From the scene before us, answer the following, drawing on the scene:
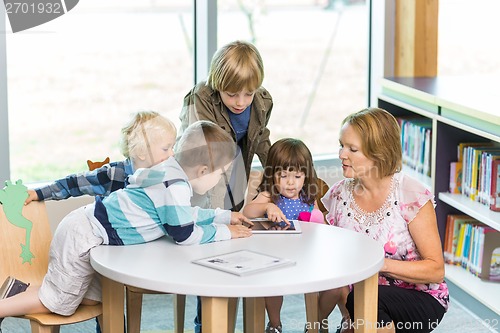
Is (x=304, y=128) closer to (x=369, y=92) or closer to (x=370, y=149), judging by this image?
(x=369, y=92)

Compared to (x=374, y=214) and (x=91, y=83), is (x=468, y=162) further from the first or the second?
(x=91, y=83)

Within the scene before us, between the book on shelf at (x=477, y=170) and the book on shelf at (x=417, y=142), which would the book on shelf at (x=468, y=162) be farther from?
the book on shelf at (x=417, y=142)

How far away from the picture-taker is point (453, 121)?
11.9 feet

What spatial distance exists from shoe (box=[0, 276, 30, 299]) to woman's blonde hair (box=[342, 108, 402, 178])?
1.09 meters

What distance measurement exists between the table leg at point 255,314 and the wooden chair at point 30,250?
53cm

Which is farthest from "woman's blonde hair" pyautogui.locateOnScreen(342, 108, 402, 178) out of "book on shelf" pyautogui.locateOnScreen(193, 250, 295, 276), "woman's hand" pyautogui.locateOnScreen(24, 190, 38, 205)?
"woman's hand" pyautogui.locateOnScreen(24, 190, 38, 205)

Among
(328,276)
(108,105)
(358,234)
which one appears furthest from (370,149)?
(108,105)

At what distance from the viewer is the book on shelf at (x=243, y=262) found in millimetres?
2182

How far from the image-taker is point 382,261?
7.64 ft

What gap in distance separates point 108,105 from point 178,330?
3.88 meters

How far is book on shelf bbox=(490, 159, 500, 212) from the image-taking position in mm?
3508

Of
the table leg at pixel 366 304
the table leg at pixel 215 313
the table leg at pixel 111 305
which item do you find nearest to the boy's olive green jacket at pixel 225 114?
the table leg at pixel 111 305

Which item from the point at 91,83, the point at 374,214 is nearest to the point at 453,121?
the point at 374,214

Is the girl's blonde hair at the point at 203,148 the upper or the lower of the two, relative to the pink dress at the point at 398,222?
upper
